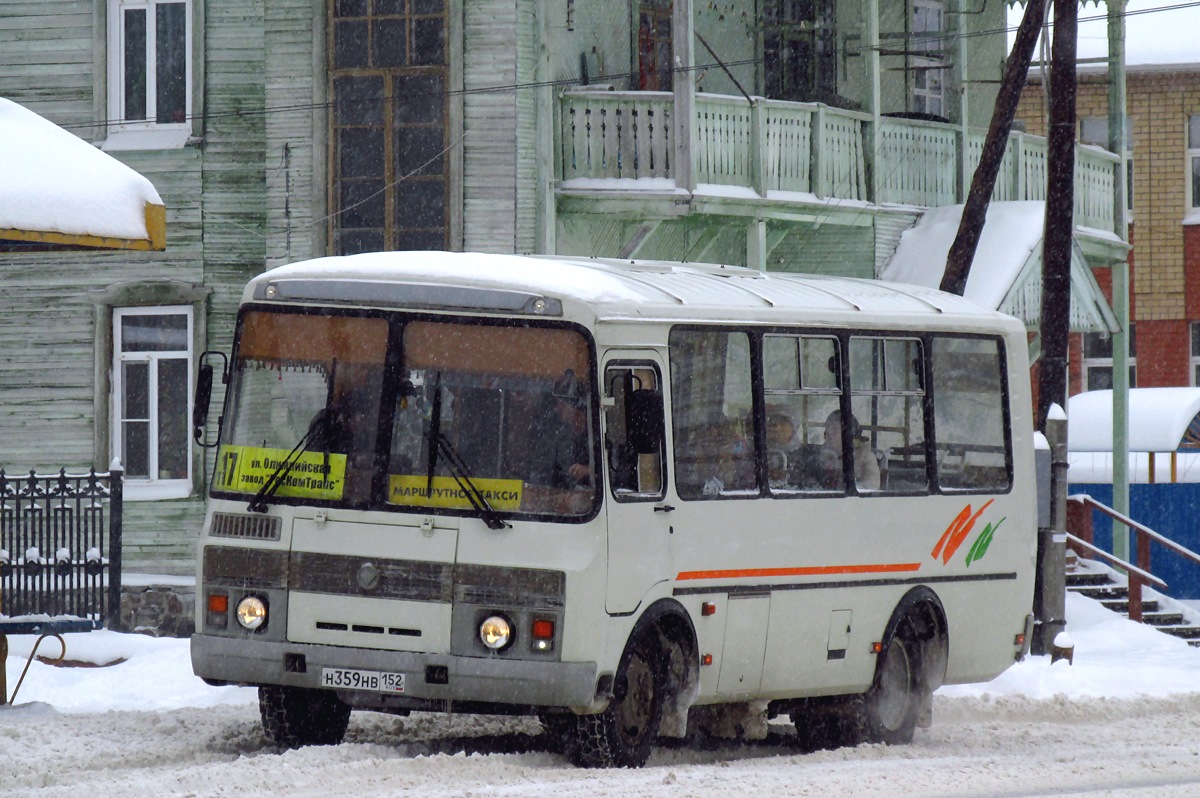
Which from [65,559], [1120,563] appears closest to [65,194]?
[65,559]

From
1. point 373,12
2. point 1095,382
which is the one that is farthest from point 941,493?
point 1095,382

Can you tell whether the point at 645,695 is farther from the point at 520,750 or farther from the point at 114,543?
the point at 114,543

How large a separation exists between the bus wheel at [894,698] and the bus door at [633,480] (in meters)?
2.48

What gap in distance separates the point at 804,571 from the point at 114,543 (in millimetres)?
7862

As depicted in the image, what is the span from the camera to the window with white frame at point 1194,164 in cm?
4091

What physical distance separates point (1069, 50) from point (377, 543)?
11433 mm

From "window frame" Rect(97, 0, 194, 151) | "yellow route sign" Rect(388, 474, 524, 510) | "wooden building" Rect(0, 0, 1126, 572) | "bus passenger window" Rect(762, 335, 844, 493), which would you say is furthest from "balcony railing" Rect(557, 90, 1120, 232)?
"yellow route sign" Rect(388, 474, 524, 510)

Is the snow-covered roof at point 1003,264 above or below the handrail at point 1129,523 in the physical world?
above

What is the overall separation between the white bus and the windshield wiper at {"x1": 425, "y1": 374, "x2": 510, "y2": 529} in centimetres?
1

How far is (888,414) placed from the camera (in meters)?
13.1

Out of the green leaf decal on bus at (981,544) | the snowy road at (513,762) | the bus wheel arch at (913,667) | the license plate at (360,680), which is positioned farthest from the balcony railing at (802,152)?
the license plate at (360,680)

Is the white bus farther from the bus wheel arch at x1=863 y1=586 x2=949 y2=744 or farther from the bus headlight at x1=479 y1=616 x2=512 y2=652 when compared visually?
the bus wheel arch at x1=863 y1=586 x2=949 y2=744

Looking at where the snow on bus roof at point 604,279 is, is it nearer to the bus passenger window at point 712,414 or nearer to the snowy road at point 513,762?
the bus passenger window at point 712,414

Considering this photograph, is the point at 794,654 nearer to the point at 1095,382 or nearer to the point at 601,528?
the point at 601,528
